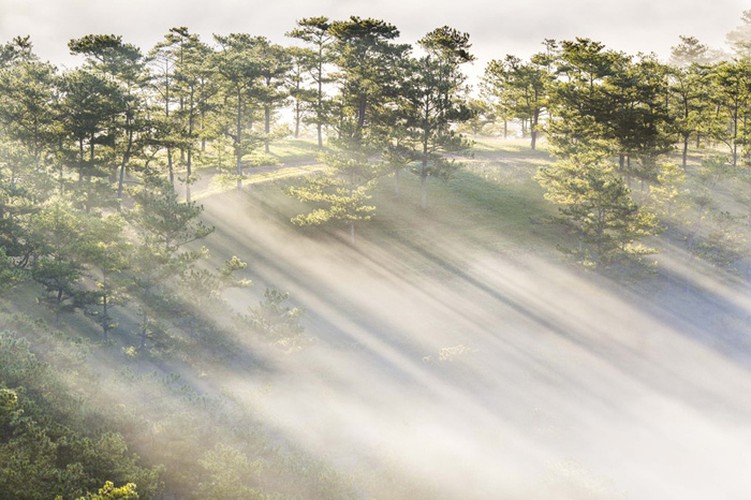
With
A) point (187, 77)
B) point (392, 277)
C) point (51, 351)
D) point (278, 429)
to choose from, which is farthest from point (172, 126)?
point (278, 429)

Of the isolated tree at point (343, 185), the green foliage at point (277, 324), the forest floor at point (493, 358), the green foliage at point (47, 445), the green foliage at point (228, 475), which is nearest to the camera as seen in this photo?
the green foliage at point (47, 445)

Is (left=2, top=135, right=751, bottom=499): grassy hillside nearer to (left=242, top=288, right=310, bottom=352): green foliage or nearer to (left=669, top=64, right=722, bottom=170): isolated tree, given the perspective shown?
(left=242, top=288, right=310, bottom=352): green foliage

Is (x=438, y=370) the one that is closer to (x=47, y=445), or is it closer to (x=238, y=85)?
(x=47, y=445)

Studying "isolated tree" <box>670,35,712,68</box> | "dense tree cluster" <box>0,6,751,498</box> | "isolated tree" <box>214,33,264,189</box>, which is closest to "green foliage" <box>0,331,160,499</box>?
"dense tree cluster" <box>0,6,751,498</box>

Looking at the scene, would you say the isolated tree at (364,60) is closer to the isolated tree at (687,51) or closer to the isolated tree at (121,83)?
the isolated tree at (121,83)

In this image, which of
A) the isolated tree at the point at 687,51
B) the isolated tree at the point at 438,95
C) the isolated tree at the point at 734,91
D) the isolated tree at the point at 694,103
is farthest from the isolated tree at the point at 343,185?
the isolated tree at the point at 687,51

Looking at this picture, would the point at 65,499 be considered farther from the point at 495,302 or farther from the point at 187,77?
the point at 187,77

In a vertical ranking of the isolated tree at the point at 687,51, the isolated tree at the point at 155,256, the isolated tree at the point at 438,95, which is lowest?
the isolated tree at the point at 155,256

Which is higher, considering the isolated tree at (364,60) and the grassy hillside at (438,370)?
the isolated tree at (364,60)

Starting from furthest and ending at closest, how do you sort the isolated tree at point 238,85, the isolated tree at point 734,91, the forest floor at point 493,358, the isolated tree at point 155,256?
the isolated tree at point 734,91 → the isolated tree at point 238,85 → the isolated tree at point 155,256 → the forest floor at point 493,358

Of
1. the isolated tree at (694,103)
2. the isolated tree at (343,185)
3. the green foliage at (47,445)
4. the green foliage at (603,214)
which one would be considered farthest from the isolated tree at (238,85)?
the isolated tree at (694,103)

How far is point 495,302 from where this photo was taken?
3841cm

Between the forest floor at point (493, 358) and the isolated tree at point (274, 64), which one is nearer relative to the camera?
the forest floor at point (493, 358)

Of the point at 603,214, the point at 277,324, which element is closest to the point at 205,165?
the point at 277,324
